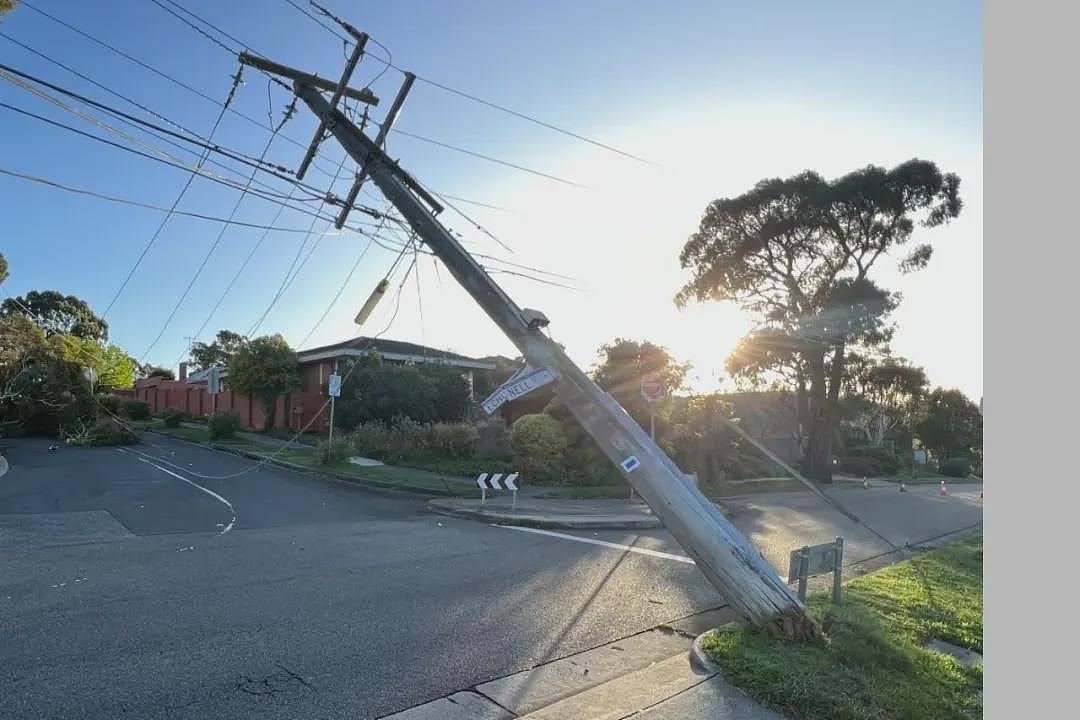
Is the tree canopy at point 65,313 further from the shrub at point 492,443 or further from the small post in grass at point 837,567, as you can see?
the small post in grass at point 837,567

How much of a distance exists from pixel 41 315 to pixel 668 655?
74.6m

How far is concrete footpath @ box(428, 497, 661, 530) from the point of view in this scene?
13.9m

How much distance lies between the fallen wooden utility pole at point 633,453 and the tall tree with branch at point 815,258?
2643cm

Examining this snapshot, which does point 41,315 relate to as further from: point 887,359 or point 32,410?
point 887,359

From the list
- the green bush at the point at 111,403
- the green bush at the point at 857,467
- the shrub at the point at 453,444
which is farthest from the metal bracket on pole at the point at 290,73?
the green bush at the point at 857,467

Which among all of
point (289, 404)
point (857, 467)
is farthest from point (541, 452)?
point (857, 467)

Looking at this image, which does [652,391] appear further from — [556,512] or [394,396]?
[394,396]

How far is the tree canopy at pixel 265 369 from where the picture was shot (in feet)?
110

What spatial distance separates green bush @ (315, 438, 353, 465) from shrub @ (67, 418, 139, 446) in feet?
41.4

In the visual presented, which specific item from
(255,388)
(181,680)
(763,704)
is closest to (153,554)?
(181,680)

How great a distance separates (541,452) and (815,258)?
17.8m

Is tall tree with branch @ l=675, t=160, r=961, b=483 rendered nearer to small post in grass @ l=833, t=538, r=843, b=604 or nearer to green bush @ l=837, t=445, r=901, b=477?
green bush @ l=837, t=445, r=901, b=477

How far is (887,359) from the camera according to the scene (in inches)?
1314

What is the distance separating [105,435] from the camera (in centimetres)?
2900
